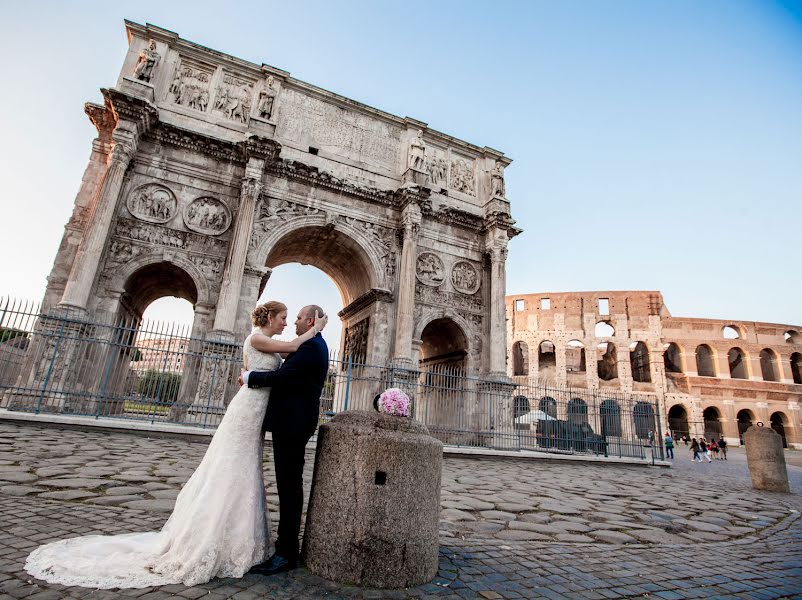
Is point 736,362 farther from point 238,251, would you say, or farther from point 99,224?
point 99,224

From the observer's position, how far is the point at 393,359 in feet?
43.5

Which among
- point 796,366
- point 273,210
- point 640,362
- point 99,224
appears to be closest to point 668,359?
point 640,362

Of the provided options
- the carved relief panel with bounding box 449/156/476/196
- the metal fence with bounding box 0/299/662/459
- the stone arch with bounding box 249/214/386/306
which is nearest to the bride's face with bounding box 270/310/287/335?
the metal fence with bounding box 0/299/662/459

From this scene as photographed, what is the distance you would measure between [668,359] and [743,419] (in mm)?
6412

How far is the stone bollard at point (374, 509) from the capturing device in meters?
2.26

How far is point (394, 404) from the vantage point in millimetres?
2598

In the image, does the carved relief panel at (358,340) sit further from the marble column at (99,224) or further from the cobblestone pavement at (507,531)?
the cobblestone pavement at (507,531)

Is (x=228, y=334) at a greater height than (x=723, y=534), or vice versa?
(x=228, y=334)

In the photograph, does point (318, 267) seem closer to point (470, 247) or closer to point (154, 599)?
point (470, 247)

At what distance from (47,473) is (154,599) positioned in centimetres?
323

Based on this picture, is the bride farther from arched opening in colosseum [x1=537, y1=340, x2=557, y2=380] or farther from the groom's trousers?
arched opening in colosseum [x1=537, y1=340, x2=557, y2=380]

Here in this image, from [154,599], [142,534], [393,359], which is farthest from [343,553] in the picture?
[393,359]

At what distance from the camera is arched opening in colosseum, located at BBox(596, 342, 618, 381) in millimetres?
32875

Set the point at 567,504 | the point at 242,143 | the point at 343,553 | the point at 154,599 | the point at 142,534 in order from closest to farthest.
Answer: the point at 154,599
the point at 343,553
the point at 142,534
the point at 567,504
the point at 242,143
